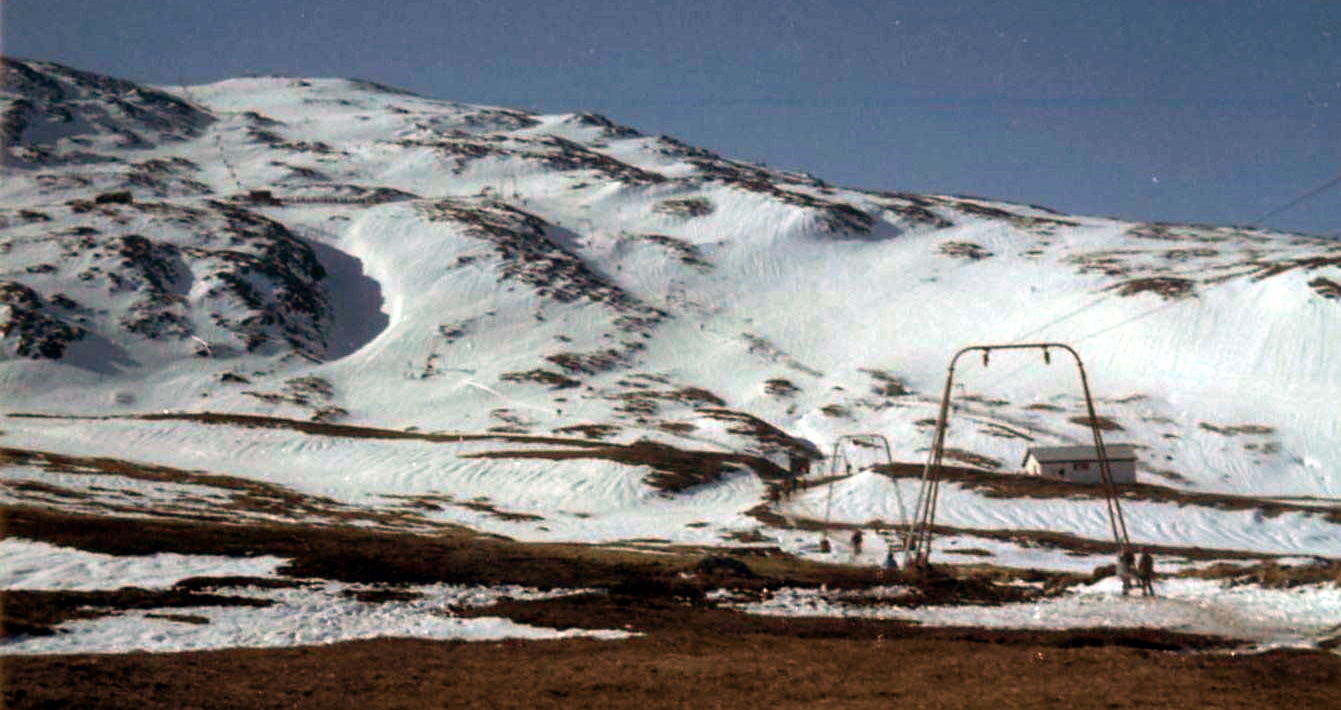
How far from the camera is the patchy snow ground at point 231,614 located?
81.5 feet

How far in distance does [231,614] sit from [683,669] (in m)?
14.6

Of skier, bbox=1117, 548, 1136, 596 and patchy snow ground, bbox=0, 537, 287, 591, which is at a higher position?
skier, bbox=1117, 548, 1136, 596

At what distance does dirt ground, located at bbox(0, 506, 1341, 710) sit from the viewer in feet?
62.4

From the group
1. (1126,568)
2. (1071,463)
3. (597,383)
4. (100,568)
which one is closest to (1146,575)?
(1126,568)

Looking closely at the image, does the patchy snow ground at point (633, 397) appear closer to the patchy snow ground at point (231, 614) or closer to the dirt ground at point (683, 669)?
the patchy snow ground at point (231, 614)

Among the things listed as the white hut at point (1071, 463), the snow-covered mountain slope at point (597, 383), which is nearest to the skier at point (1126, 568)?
the snow-covered mountain slope at point (597, 383)

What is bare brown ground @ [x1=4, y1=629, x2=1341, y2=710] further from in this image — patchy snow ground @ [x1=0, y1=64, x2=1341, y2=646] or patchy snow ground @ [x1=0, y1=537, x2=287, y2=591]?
patchy snow ground @ [x1=0, y1=64, x2=1341, y2=646]

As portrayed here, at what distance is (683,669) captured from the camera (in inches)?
896

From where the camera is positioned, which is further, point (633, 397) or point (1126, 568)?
point (633, 397)

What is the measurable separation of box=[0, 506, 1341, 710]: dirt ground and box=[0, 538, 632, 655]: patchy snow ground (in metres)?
1.19

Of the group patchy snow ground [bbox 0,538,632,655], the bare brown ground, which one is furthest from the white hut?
the bare brown ground

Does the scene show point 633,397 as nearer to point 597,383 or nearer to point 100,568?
point 597,383

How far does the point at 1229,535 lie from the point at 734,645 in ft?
233

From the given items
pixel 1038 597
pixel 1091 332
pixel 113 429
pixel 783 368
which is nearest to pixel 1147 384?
pixel 1091 332
